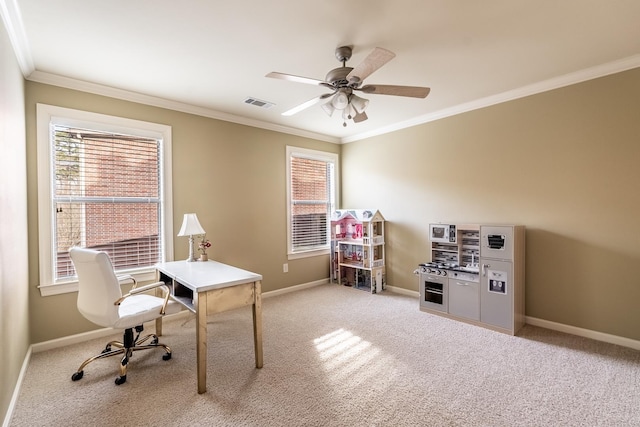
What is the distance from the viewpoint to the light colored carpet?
1902 millimetres

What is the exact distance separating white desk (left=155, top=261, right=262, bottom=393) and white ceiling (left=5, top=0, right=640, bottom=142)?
1924mm

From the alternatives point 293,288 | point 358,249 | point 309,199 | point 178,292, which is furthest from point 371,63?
point 293,288

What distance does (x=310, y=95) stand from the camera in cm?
346

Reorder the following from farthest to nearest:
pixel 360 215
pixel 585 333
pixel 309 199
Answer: pixel 309 199, pixel 360 215, pixel 585 333

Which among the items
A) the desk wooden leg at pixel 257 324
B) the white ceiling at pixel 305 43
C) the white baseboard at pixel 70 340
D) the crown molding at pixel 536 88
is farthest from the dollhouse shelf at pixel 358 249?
the white baseboard at pixel 70 340

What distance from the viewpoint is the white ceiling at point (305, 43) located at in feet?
6.55

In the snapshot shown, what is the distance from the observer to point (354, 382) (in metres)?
2.28

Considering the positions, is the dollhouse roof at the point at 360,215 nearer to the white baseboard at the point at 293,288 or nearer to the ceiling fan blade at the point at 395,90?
the white baseboard at the point at 293,288

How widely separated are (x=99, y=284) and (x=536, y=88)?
15.1 feet

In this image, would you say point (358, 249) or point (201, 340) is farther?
point (358, 249)

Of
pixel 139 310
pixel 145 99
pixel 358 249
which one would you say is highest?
pixel 145 99

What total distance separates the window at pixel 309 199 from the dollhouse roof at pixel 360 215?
0.37 m

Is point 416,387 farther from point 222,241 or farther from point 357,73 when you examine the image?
point 222,241

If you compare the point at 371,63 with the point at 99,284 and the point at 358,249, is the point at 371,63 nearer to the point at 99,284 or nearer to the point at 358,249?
the point at 99,284
